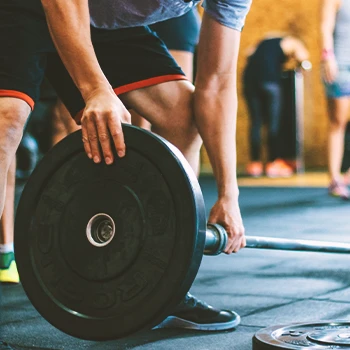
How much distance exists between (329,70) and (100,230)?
298cm

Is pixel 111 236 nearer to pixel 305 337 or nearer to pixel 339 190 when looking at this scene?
pixel 305 337

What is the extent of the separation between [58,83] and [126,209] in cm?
50

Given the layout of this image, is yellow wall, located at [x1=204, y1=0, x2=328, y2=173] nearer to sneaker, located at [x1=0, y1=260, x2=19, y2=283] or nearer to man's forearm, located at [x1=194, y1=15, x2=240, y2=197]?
sneaker, located at [x1=0, y1=260, x2=19, y2=283]

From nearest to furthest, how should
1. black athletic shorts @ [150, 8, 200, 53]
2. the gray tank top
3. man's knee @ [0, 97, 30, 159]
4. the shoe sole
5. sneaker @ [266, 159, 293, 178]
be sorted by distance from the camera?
man's knee @ [0, 97, 30, 159] → the shoe sole → black athletic shorts @ [150, 8, 200, 53] → the gray tank top → sneaker @ [266, 159, 293, 178]

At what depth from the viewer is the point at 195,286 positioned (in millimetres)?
2074

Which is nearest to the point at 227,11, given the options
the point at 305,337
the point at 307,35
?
the point at 305,337

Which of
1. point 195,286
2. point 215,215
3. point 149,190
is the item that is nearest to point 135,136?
point 149,190

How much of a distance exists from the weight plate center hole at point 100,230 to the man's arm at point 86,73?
0.35 feet

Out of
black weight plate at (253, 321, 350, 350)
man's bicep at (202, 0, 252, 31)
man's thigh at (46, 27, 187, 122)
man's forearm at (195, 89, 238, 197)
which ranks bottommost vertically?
black weight plate at (253, 321, 350, 350)

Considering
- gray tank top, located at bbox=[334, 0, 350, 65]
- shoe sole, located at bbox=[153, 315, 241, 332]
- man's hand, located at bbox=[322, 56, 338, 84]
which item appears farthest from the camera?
gray tank top, located at bbox=[334, 0, 350, 65]

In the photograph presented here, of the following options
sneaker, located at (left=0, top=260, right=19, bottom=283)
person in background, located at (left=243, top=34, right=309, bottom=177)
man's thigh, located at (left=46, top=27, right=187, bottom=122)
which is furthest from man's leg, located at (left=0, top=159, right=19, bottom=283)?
person in background, located at (left=243, top=34, right=309, bottom=177)

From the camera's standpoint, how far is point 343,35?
4.20 m

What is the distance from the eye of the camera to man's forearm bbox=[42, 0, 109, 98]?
1344 millimetres

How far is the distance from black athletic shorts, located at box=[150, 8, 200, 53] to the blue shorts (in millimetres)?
1934
